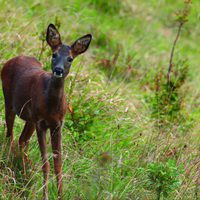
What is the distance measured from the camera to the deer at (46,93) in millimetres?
5314

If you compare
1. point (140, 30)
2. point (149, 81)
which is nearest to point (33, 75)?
point (149, 81)

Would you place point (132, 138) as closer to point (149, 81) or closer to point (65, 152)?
point (65, 152)

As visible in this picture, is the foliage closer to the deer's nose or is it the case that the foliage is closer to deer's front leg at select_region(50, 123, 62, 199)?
deer's front leg at select_region(50, 123, 62, 199)

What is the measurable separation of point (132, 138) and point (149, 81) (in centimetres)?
288

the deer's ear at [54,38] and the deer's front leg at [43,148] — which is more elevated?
the deer's ear at [54,38]

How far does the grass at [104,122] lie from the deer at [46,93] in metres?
0.24

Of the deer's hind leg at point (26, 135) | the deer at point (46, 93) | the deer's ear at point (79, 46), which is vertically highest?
the deer's ear at point (79, 46)

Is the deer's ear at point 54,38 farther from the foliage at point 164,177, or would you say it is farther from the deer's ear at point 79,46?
the foliage at point 164,177

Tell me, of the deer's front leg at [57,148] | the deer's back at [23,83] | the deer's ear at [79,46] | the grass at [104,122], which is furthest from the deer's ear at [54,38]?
the grass at [104,122]

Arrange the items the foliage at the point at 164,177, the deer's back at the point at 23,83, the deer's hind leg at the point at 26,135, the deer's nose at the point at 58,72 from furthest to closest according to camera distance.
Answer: the deer's hind leg at the point at 26,135
the deer's back at the point at 23,83
the foliage at the point at 164,177
the deer's nose at the point at 58,72

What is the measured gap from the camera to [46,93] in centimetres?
536

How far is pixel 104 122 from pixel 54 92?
1.80 metres

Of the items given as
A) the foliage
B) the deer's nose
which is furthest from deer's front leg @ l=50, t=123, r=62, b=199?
the foliage

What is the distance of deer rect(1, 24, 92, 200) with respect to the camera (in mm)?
5314
